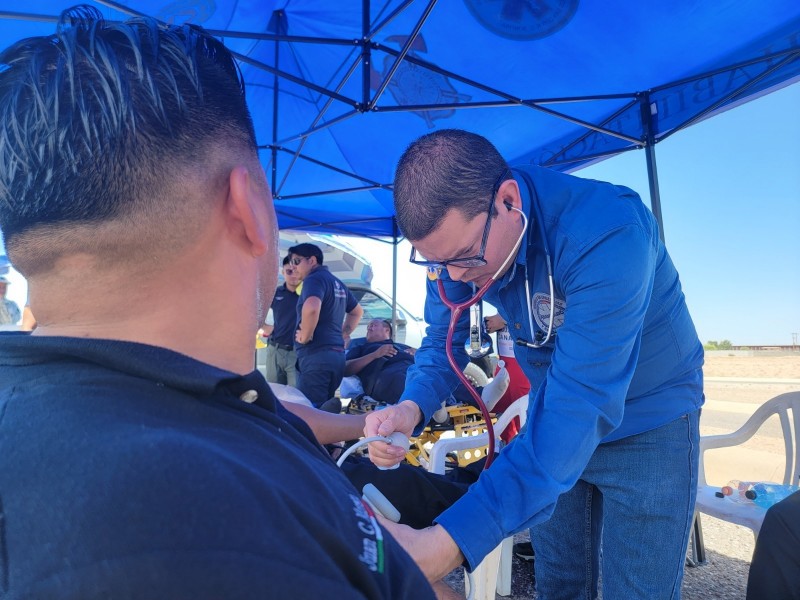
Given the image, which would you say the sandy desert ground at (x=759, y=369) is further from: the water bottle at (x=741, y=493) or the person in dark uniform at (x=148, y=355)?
the person in dark uniform at (x=148, y=355)

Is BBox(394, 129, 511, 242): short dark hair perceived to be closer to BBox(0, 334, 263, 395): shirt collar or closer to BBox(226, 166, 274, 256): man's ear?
BBox(226, 166, 274, 256): man's ear

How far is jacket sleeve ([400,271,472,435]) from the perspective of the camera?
5.40ft

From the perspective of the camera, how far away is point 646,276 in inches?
44.3

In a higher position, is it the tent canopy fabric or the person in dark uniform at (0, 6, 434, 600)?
the tent canopy fabric

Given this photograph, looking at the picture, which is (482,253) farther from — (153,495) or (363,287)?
(363,287)

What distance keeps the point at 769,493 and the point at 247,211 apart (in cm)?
264

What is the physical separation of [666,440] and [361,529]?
3.68 feet

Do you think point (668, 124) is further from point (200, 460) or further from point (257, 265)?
point (200, 460)

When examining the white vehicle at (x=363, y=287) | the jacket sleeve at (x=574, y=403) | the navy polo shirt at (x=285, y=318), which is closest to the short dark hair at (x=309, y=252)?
the navy polo shirt at (x=285, y=318)

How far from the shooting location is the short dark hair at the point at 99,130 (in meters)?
0.56

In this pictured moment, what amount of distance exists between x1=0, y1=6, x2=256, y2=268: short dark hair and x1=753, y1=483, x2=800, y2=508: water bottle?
2636mm

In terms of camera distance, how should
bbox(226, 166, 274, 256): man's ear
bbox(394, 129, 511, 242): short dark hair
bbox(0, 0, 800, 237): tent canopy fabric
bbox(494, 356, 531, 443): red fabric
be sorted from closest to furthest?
1. bbox(226, 166, 274, 256): man's ear
2. bbox(394, 129, 511, 242): short dark hair
3. bbox(0, 0, 800, 237): tent canopy fabric
4. bbox(494, 356, 531, 443): red fabric

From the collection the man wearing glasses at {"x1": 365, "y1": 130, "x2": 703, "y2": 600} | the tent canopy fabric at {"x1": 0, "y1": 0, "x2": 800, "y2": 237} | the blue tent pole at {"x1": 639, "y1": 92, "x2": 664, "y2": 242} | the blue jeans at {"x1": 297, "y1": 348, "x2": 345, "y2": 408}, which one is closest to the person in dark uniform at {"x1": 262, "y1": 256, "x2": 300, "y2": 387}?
the blue jeans at {"x1": 297, "y1": 348, "x2": 345, "y2": 408}

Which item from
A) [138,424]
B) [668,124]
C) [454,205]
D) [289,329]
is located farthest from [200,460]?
[289,329]
